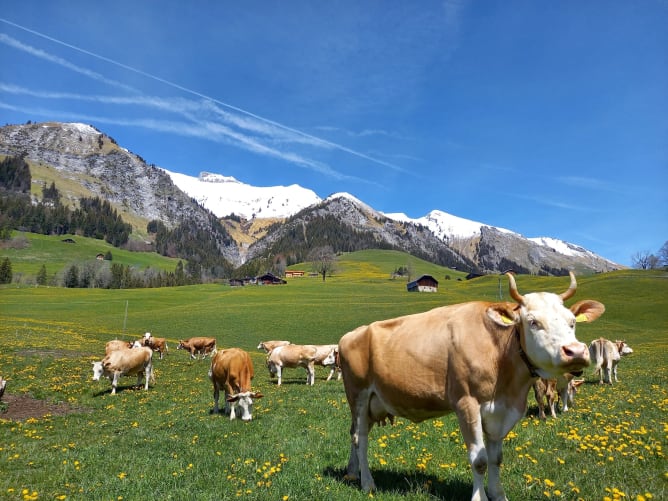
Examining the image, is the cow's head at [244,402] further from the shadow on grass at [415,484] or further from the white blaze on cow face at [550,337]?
the white blaze on cow face at [550,337]

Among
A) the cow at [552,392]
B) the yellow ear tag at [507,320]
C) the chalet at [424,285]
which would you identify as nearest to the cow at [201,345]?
the cow at [552,392]

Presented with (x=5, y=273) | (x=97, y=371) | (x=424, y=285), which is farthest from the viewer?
(x=424, y=285)

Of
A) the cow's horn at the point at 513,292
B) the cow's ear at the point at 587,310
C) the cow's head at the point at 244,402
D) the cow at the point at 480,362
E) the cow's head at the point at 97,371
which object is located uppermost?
the cow's horn at the point at 513,292

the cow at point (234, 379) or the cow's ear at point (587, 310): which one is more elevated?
the cow's ear at point (587, 310)

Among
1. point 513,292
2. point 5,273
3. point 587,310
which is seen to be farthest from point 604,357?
point 5,273

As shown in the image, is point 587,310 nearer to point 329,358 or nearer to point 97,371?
point 329,358

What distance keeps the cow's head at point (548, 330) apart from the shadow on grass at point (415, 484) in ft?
8.94

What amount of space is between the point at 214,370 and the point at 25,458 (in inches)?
279

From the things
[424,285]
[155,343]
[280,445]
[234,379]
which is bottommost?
[155,343]

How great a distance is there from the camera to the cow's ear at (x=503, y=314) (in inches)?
226

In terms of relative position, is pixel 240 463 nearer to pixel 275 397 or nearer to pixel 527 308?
pixel 527 308

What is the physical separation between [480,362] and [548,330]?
1.12 metres

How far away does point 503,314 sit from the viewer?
5.88 meters

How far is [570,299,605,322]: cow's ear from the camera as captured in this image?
580 centimetres
